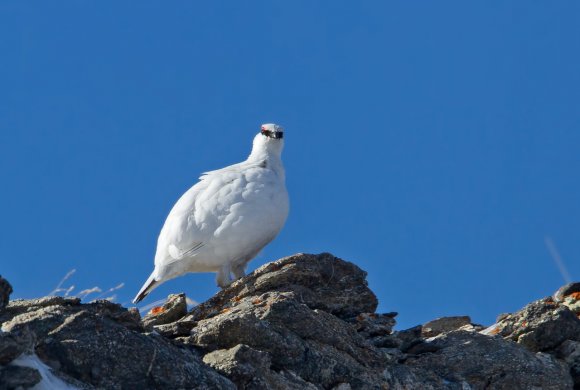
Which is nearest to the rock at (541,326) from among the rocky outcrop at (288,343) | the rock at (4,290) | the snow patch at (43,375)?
the rocky outcrop at (288,343)

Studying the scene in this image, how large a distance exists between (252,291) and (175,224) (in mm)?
3307

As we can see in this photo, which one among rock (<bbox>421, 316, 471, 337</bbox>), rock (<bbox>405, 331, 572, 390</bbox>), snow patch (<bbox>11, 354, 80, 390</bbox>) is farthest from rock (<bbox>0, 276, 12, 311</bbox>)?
rock (<bbox>421, 316, 471, 337</bbox>)

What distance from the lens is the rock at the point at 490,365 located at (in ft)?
31.8

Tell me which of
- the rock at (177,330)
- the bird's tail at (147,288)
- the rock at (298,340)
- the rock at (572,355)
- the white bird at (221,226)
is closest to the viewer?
the rock at (298,340)

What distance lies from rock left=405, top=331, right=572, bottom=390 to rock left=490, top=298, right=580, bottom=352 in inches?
15.5

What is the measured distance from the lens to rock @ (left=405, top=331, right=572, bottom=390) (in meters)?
9.70

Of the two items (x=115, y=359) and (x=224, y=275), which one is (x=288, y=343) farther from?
(x=224, y=275)

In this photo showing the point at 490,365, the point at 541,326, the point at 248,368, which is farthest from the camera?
the point at 541,326

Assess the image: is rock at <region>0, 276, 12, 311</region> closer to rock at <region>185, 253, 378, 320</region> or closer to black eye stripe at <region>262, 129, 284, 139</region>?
rock at <region>185, 253, 378, 320</region>

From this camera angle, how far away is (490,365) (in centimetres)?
980

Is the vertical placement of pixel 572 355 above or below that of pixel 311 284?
below

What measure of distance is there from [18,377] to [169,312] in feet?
14.6

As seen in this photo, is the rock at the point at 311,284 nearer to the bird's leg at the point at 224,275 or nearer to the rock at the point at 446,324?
the rock at the point at 446,324

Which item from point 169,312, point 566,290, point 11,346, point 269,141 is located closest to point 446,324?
point 566,290
